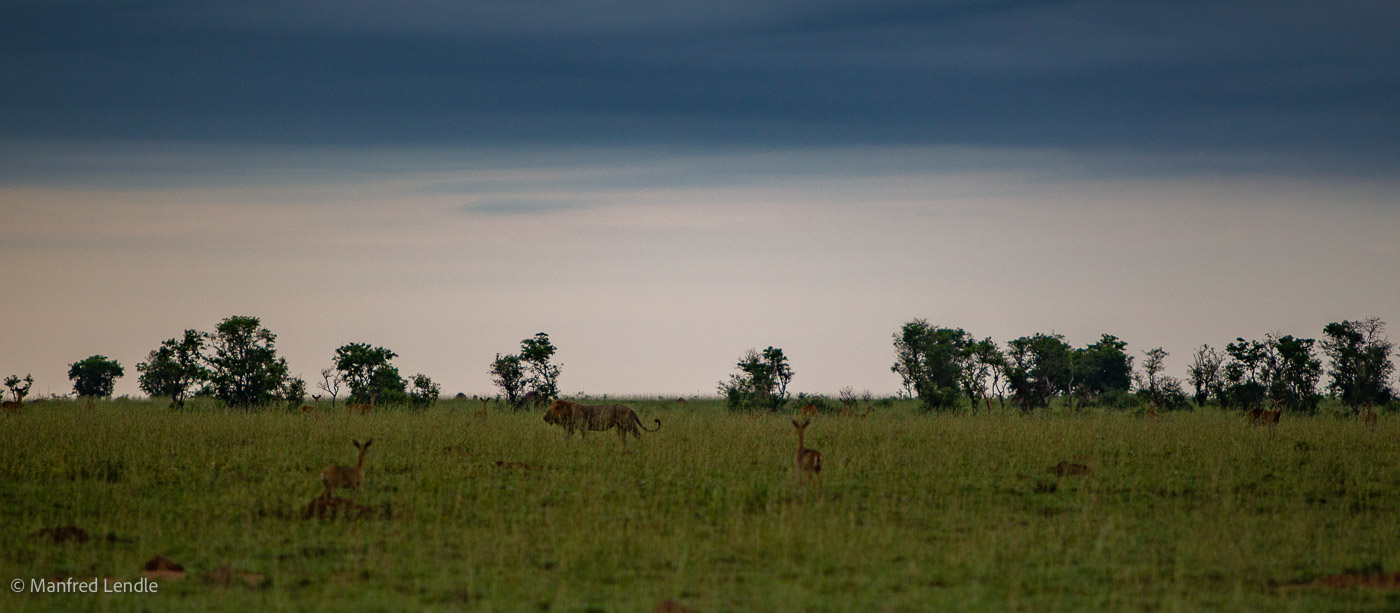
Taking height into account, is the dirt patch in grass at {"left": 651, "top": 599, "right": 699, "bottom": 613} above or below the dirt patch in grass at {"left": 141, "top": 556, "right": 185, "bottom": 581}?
below

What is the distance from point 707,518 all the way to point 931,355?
39.5 m

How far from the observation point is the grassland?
9.77 meters

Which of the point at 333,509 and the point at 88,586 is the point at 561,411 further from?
the point at 88,586

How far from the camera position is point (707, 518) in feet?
44.0

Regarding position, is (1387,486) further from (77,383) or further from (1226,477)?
(77,383)

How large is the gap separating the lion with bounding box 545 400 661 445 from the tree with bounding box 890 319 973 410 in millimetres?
29099

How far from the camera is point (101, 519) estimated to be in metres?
13.0

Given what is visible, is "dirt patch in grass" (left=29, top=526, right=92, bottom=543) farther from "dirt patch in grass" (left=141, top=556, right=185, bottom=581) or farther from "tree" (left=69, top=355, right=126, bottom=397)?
"tree" (left=69, top=355, right=126, bottom=397)

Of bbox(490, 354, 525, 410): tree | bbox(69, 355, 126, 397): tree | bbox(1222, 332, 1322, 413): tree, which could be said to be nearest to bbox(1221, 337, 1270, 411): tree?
bbox(1222, 332, 1322, 413): tree

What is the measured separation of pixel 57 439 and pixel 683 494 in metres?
11.5

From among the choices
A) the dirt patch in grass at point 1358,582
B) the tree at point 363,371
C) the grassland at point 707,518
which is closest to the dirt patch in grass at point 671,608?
the grassland at point 707,518

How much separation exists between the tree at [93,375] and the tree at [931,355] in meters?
48.2

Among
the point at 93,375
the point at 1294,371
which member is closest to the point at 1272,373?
the point at 1294,371

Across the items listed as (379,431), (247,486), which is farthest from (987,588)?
(379,431)
